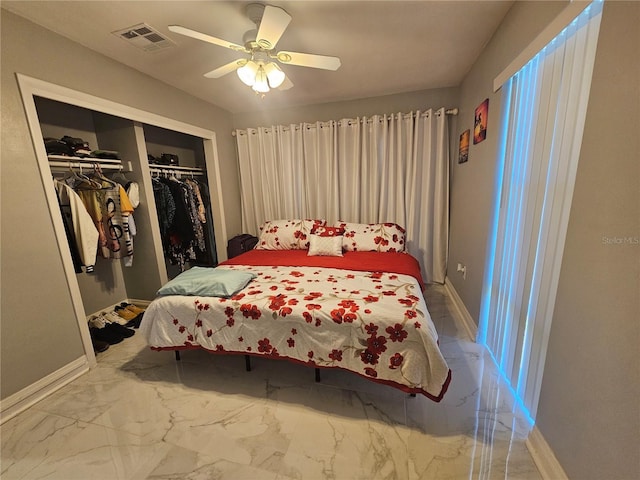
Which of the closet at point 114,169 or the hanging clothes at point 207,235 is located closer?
the closet at point 114,169

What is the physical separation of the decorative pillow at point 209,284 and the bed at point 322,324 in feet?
0.04

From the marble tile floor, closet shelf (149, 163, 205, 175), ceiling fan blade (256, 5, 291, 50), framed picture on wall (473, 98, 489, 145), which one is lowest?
the marble tile floor

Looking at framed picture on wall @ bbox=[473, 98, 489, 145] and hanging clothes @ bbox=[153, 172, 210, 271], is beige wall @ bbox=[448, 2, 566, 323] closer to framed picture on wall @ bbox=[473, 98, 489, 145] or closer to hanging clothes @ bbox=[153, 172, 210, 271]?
framed picture on wall @ bbox=[473, 98, 489, 145]

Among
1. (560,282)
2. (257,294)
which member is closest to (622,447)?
(560,282)

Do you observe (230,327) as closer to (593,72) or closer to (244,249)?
(244,249)

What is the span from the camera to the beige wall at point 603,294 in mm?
812

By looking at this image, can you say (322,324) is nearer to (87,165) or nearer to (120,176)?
(87,165)

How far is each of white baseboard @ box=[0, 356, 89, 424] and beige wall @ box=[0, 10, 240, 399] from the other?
0.03m

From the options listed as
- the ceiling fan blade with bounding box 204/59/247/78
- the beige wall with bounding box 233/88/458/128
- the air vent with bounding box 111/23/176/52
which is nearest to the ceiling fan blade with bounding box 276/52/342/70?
the ceiling fan blade with bounding box 204/59/247/78

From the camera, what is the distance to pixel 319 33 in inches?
75.2

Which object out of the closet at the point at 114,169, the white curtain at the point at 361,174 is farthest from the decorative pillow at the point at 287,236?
the closet at the point at 114,169

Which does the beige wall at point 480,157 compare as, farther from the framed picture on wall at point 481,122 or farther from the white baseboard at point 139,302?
the white baseboard at point 139,302

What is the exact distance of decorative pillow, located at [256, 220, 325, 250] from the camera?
3127 mm

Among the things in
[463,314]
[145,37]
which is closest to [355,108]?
[145,37]
